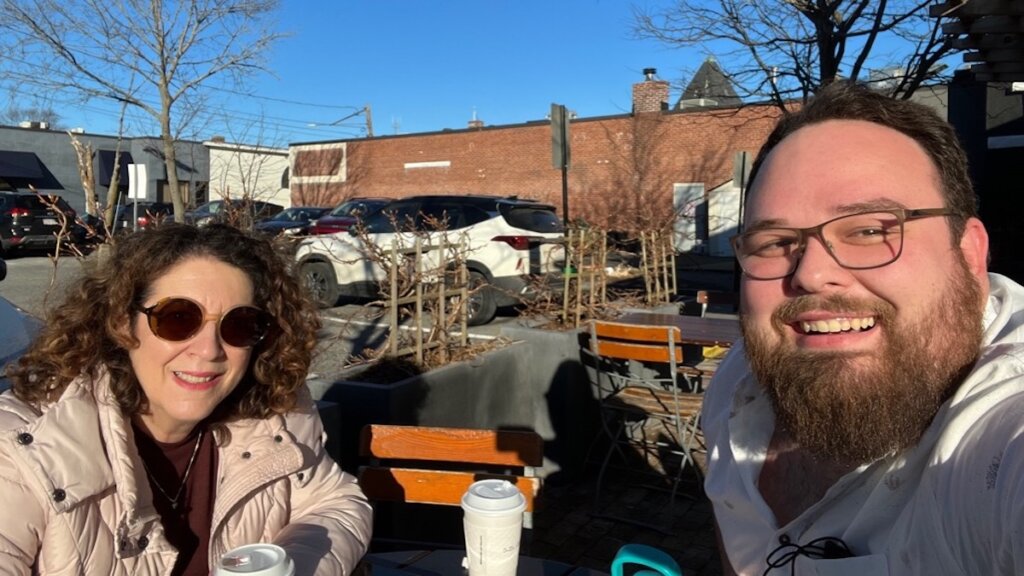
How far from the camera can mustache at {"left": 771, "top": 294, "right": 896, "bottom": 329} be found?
4.44 ft

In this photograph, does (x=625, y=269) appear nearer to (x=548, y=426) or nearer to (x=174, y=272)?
(x=548, y=426)

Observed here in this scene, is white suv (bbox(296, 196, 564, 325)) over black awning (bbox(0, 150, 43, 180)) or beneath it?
beneath

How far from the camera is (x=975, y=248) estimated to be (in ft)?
4.69

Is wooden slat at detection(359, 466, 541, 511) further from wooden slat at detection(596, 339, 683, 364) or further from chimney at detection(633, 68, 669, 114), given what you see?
chimney at detection(633, 68, 669, 114)

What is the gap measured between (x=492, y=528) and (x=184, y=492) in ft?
3.18

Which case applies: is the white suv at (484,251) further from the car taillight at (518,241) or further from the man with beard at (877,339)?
the man with beard at (877,339)

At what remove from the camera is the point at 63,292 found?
2297mm

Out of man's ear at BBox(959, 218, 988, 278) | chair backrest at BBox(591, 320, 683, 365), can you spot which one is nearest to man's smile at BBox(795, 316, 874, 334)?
man's ear at BBox(959, 218, 988, 278)

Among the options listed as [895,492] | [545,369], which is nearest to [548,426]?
[545,369]

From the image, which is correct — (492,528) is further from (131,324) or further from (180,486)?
(131,324)

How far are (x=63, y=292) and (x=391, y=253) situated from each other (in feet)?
8.74

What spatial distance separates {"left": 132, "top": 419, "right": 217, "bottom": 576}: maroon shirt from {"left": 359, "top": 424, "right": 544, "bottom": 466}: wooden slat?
2.61ft

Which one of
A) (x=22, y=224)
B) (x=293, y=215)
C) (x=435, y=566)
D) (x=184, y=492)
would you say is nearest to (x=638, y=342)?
(x=435, y=566)

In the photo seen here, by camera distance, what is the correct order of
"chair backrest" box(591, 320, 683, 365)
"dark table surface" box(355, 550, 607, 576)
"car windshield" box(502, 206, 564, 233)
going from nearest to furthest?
1. "dark table surface" box(355, 550, 607, 576)
2. "chair backrest" box(591, 320, 683, 365)
3. "car windshield" box(502, 206, 564, 233)
